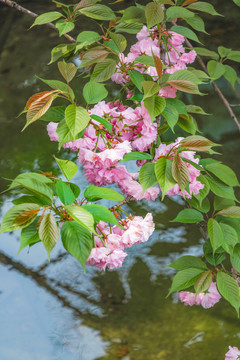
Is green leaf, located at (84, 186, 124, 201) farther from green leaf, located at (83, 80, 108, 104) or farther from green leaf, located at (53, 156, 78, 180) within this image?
green leaf, located at (83, 80, 108, 104)

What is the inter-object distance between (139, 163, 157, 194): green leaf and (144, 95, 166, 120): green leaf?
10cm

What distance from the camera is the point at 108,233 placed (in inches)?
32.8

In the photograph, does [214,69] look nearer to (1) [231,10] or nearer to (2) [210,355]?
(2) [210,355]

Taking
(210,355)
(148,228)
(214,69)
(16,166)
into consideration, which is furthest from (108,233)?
(16,166)

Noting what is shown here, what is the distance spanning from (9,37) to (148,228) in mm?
1502

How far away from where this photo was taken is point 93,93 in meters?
0.85

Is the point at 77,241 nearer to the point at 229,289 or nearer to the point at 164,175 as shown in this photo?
the point at 164,175

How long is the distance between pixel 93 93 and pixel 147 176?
0.67 feet

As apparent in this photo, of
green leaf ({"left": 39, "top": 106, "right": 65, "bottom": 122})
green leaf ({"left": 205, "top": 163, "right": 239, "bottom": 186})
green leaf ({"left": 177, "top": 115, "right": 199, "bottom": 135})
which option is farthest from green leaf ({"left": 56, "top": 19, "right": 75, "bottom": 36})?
green leaf ({"left": 205, "top": 163, "right": 239, "bottom": 186})

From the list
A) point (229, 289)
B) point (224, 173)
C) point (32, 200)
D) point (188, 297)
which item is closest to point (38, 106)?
point (32, 200)

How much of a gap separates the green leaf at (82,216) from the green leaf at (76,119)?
0.14 meters

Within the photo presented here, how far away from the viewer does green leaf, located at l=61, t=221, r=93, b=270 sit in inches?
25.3

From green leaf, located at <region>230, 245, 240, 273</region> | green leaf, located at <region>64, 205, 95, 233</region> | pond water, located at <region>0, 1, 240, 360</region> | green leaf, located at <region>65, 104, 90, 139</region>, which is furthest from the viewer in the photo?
pond water, located at <region>0, 1, 240, 360</region>

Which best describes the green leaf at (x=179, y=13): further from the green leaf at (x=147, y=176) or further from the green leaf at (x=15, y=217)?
the green leaf at (x=15, y=217)
